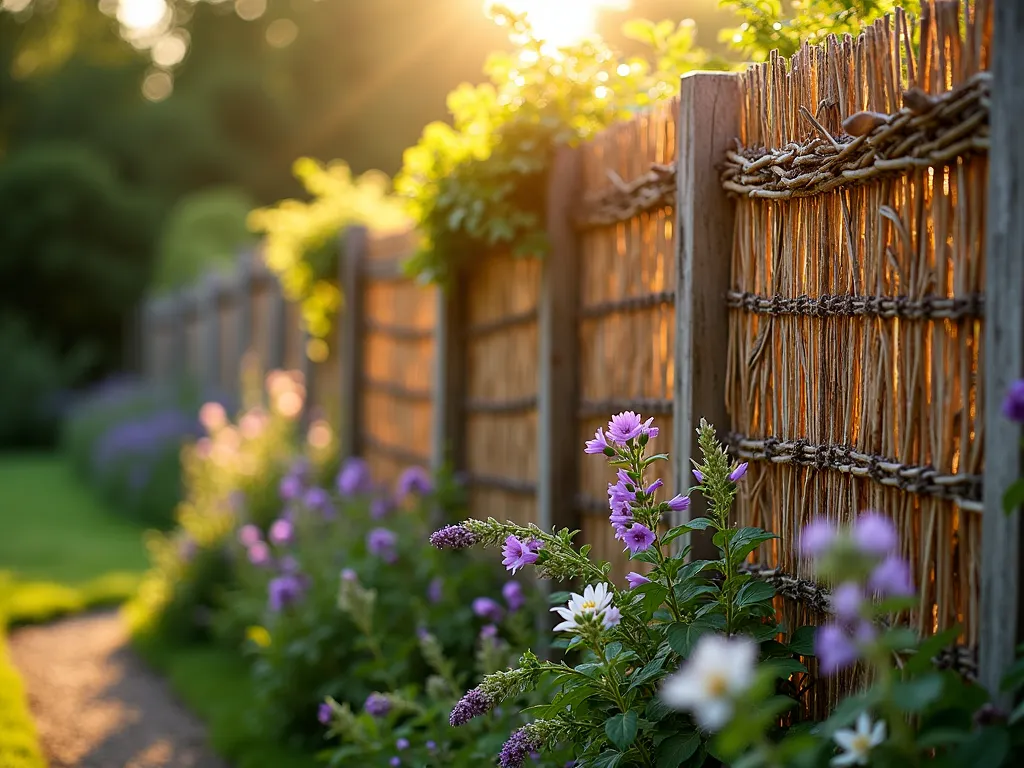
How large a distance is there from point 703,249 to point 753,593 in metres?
0.98

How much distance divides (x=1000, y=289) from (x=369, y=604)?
230cm

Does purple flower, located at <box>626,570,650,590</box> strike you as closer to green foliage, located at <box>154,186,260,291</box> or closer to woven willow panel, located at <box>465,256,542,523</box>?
woven willow panel, located at <box>465,256,542,523</box>

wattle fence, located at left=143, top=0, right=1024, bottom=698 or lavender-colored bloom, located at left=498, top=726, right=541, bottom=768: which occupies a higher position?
wattle fence, located at left=143, top=0, right=1024, bottom=698

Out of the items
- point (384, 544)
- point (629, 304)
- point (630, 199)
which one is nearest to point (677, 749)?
point (629, 304)

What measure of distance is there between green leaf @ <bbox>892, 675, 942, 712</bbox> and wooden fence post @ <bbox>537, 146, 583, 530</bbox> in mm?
2487

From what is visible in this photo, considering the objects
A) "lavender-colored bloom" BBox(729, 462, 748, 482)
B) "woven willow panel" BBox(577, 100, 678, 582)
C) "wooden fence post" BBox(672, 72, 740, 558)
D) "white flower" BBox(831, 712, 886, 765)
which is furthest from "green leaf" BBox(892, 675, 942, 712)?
"woven willow panel" BBox(577, 100, 678, 582)

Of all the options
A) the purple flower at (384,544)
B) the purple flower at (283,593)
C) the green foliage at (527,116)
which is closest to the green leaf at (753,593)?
the green foliage at (527,116)

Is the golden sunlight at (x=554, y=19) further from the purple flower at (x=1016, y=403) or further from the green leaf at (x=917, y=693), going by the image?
the green leaf at (x=917, y=693)

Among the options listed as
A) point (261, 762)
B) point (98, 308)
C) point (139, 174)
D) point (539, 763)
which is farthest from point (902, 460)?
point (139, 174)

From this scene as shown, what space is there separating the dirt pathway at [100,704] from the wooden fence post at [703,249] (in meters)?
2.71

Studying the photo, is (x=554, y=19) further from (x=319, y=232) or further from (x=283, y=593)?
(x=319, y=232)

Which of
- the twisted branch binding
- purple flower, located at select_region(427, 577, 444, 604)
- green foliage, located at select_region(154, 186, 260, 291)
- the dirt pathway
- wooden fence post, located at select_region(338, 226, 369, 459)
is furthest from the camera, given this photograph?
green foliage, located at select_region(154, 186, 260, 291)

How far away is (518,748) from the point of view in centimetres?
244

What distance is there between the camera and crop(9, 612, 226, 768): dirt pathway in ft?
15.5
